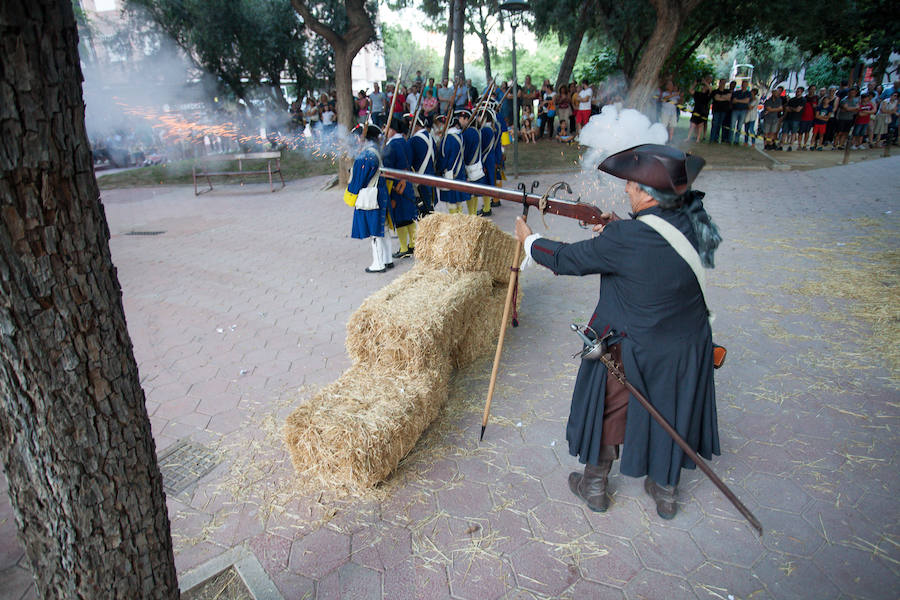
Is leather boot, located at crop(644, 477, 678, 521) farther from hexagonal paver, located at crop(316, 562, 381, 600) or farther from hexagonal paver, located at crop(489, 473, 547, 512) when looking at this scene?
hexagonal paver, located at crop(316, 562, 381, 600)

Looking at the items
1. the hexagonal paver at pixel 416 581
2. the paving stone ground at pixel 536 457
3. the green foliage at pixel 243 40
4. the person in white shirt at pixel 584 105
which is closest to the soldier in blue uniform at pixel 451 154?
the paving stone ground at pixel 536 457

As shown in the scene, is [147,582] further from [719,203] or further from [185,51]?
[185,51]

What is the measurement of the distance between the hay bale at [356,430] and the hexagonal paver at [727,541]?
6.18ft

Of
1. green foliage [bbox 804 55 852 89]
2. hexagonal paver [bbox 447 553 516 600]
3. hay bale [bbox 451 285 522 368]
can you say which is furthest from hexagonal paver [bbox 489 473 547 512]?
green foliage [bbox 804 55 852 89]

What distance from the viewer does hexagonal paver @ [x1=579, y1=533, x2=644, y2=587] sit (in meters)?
2.89

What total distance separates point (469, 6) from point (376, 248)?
26165 millimetres

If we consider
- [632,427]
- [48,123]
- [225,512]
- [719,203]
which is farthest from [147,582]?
[719,203]

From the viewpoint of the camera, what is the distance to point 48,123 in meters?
1.55

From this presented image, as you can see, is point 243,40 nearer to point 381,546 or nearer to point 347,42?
point 347,42

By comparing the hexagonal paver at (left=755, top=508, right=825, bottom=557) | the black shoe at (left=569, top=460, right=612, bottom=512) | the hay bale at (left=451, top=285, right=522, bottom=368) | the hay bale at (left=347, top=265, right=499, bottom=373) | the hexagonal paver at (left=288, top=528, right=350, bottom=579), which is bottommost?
the hexagonal paver at (left=288, top=528, right=350, bottom=579)

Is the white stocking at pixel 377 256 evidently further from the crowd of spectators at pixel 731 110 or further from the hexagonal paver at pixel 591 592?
the crowd of spectators at pixel 731 110

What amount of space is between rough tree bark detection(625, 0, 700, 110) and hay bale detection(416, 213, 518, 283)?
10.3 metres

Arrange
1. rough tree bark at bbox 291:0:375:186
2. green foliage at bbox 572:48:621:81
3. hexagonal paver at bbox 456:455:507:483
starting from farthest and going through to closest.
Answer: green foliage at bbox 572:48:621:81, rough tree bark at bbox 291:0:375:186, hexagonal paver at bbox 456:455:507:483

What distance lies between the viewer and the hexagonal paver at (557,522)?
10.5ft
